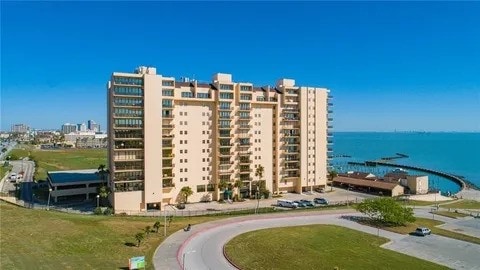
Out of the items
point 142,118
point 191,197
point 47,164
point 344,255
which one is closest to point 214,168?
point 191,197

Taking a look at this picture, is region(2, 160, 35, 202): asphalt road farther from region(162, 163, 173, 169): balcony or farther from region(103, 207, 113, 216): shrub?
region(162, 163, 173, 169): balcony

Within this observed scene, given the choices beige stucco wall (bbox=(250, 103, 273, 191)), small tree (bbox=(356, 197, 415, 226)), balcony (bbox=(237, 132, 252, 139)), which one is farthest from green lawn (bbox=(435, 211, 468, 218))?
balcony (bbox=(237, 132, 252, 139))

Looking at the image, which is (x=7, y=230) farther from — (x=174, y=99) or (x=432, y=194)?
(x=432, y=194)

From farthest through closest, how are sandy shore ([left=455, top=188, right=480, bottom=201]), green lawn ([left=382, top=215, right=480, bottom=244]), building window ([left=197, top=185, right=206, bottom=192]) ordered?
sandy shore ([left=455, top=188, right=480, bottom=201]) < building window ([left=197, top=185, right=206, bottom=192]) < green lawn ([left=382, top=215, right=480, bottom=244])

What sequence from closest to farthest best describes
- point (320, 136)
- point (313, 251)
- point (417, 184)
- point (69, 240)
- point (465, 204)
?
point (69, 240), point (313, 251), point (465, 204), point (320, 136), point (417, 184)

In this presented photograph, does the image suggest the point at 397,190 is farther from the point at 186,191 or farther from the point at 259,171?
the point at 186,191

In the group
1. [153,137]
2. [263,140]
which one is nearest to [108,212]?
[153,137]

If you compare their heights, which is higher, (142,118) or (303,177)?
(142,118)
